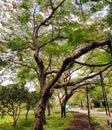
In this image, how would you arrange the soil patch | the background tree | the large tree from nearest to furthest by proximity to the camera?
the large tree, the soil patch, the background tree

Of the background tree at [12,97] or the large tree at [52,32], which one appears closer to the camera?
Result: the large tree at [52,32]

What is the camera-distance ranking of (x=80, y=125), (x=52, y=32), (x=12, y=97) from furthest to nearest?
(x=80, y=125) < (x=12, y=97) < (x=52, y=32)

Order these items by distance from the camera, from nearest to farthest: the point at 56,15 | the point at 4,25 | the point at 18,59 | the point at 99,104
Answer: the point at 56,15, the point at 4,25, the point at 18,59, the point at 99,104

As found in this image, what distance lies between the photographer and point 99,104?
67250 mm

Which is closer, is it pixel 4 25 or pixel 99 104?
pixel 4 25

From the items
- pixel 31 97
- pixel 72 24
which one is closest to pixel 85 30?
pixel 72 24

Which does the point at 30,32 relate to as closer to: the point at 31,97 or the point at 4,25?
the point at 4,25

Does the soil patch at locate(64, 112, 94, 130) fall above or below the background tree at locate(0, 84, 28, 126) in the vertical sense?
below

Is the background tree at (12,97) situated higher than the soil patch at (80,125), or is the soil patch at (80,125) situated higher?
Answer: the background tree at (12,97)

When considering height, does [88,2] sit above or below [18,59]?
above

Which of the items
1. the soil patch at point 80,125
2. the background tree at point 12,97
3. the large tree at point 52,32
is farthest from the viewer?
the background tree at point 12,97

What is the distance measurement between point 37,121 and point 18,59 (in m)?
6.79

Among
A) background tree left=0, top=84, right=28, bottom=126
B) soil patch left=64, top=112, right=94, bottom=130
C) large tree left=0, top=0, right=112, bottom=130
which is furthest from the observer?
background tree left=0, top=84, right=28, bottom=126

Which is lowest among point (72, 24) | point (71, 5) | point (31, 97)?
point (31, 97)
